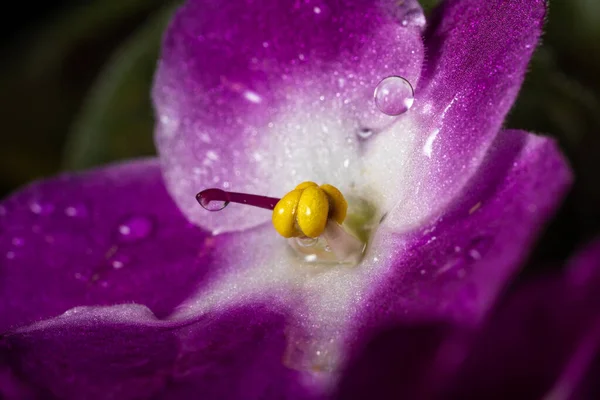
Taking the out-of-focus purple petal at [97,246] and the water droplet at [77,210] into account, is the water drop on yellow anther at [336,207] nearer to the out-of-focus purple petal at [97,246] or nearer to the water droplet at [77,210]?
the out-of-focus purple petal at [97,246]

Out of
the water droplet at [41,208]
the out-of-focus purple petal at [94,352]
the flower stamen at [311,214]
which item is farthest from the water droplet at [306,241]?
the water droplet at [41,208]

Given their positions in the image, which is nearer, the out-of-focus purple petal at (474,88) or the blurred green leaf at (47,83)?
the out-of-focus purple petal at (474,88)

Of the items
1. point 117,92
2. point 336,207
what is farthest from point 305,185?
point 117,92

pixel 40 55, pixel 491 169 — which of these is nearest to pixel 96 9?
pixel 40 55

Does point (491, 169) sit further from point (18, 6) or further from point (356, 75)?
point (18, 6)

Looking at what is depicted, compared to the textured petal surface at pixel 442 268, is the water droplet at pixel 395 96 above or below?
above

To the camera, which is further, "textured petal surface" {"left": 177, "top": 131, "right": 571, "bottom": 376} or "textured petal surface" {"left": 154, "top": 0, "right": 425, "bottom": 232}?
"textured petal surface" {"left": 154, "top": 0, "right": 425, "bottom": 232}

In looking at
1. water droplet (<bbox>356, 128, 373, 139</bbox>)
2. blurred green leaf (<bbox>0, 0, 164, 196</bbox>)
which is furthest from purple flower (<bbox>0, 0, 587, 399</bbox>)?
blurred green leaf (<bbox>0, 0, 164, 196</bbox>)

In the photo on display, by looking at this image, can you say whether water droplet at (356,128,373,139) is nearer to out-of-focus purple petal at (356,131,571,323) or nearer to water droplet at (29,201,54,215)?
out-of-focus purple petal at (356,131,571,323)

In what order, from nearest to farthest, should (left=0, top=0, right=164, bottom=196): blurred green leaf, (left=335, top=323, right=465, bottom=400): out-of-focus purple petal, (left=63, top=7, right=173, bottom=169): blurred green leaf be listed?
(left=335, top=323, right=465, bottom=400): out-of-focus purple petal
(left=63, top=7, right=173, bottom=169): blurred green leaf
(left=0, top=0, right=164, bottom=196): blurred green leaf
